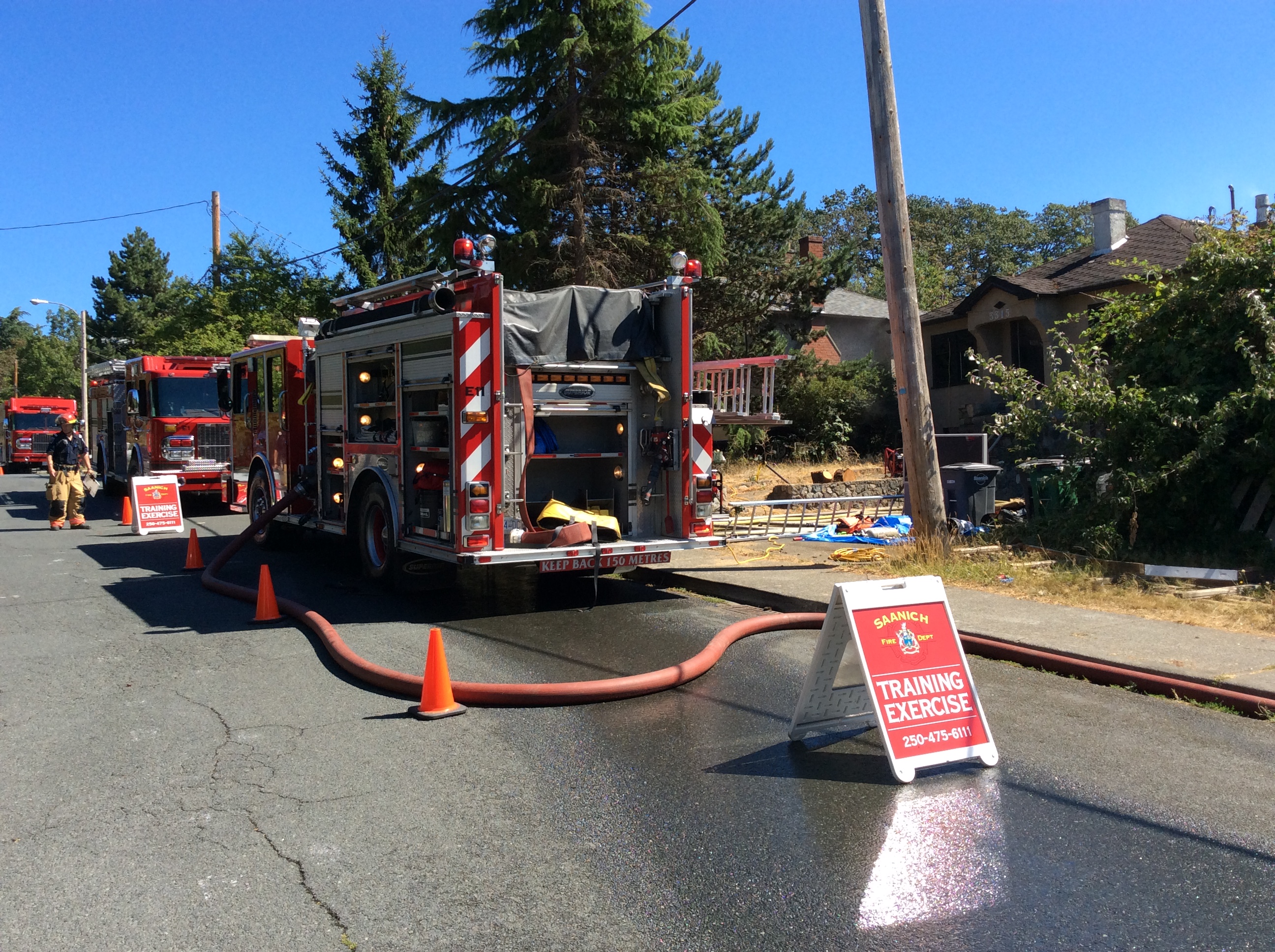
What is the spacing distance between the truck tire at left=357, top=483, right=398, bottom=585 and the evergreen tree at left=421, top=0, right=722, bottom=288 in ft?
35.0

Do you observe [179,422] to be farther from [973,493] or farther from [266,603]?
[973,493]

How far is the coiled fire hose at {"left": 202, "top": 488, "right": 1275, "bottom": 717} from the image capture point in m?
6.16

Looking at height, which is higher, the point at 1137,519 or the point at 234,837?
the point at 1137,519

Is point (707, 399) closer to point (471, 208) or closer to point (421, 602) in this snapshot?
point (421, 602)

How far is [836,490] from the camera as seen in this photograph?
19.2 metres

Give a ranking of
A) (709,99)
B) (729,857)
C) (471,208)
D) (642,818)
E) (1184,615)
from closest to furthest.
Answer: (729,857) < (642,818) < (1184,615) < (471,208) < (709,99)

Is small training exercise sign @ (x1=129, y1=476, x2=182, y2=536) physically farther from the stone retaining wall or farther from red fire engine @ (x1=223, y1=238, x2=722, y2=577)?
the stone retaining wall

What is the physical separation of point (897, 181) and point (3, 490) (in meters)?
25.1

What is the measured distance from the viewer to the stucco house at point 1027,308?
2438 cm

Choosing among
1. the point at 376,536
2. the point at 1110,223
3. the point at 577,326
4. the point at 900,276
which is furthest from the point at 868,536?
the point at 1110,223

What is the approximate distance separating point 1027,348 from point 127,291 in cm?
7103

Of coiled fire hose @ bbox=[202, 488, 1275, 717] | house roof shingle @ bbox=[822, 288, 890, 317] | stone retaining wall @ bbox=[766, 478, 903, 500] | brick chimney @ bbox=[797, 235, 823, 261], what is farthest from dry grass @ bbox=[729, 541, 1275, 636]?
house roof shingle @ bbox=[822, 288, 890, 317]

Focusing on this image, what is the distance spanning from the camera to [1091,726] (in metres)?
5.79

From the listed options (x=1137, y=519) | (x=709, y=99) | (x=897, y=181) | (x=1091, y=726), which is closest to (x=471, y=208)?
(x=709, y=99)
